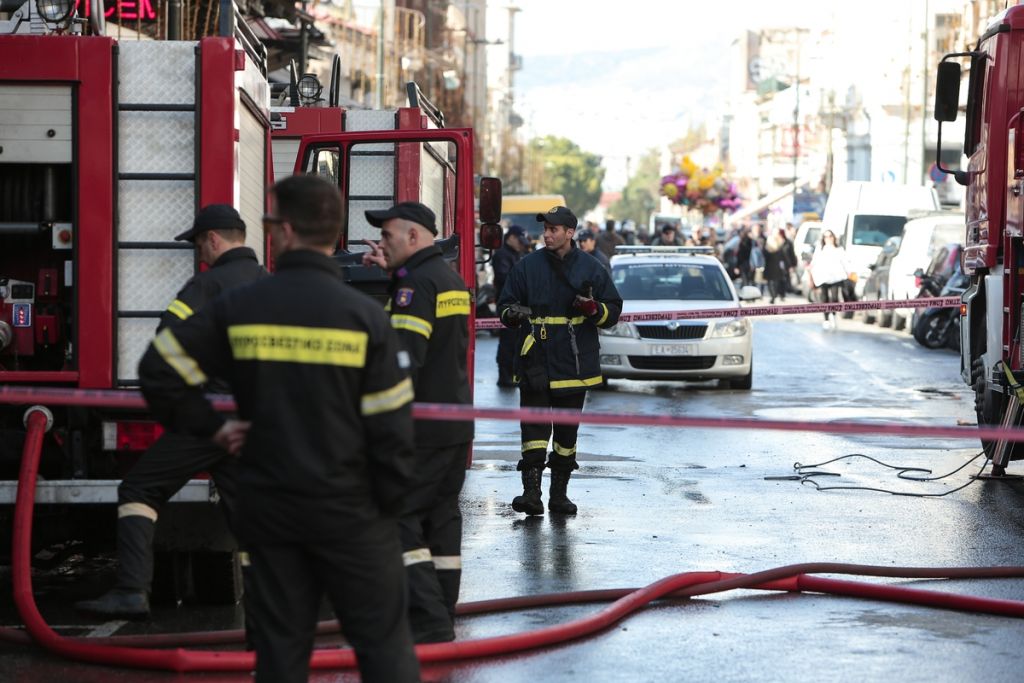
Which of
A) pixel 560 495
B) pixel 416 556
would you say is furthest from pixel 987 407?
pixel 416 556

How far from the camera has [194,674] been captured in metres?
6.42

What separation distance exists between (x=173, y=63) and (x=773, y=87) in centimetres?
14109

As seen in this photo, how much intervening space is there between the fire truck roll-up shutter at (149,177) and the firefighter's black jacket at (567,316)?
3016mm

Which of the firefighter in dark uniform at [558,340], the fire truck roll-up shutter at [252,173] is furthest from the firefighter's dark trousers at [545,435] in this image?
the fire truck roll-up shutter at [252,173]

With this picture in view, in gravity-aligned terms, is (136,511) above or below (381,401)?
below

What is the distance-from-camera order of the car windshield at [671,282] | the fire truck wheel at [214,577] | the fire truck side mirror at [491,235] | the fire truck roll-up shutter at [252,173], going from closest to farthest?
the fire truck wheel at [214,577], the fire truck roll-up shutter at [252,173], the fire truck side mirror at [491,235], the car windshield at [671,282]

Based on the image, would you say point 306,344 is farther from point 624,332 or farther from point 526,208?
point 526,208

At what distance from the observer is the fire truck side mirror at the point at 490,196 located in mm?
11094

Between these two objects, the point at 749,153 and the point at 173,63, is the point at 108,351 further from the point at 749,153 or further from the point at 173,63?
the point at 749,153

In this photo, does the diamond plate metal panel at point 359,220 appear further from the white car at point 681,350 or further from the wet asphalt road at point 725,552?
the white car at point 681,350

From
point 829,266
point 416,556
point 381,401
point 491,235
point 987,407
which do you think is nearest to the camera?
point 381,401

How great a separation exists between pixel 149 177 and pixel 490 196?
3.83m

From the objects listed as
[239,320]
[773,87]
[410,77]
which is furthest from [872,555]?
[773,87]

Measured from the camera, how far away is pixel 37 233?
7.87 metres
